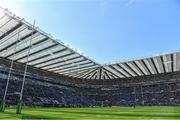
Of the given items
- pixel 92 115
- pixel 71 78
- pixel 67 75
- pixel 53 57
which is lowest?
pixel 92 115

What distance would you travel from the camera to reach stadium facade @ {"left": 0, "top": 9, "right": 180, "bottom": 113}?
34522mm

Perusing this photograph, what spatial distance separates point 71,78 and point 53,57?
920 inches

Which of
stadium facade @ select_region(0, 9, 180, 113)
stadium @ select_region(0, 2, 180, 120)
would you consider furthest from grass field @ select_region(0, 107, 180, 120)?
stadium facade @ select_region(0, 9, 180, 113)

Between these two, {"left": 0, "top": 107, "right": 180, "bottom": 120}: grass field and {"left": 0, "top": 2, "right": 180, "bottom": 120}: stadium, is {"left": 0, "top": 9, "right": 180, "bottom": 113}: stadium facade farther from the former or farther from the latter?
{"left": 0, "top": 107, "right": 180, "bottom": 120}: grass field

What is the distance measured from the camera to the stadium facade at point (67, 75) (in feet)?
113

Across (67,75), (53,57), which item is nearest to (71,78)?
(67,75)

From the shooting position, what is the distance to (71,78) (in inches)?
2603

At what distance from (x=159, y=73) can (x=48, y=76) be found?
28.9 m

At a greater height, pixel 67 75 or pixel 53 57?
pixel 67 75

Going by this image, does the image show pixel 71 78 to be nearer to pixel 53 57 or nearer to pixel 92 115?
pixel 53 57

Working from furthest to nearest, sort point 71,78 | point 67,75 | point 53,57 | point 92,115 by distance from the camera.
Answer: point 71,78 → point 67,75 → point 53,57 → point 92,115

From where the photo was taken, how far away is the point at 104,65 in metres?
53.1

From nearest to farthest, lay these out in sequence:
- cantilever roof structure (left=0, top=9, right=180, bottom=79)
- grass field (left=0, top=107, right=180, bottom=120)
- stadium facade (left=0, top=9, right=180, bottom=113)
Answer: grass field (left=0, top=107, right=180, bottom=120) → cantilever roof structure (left=0, top=9, right=180, bottom=79) → stadium facade (left=0, top=9, right=180, bottom=113)

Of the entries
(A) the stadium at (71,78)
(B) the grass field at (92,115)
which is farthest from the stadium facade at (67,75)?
(B) the grass field at (92,115)
